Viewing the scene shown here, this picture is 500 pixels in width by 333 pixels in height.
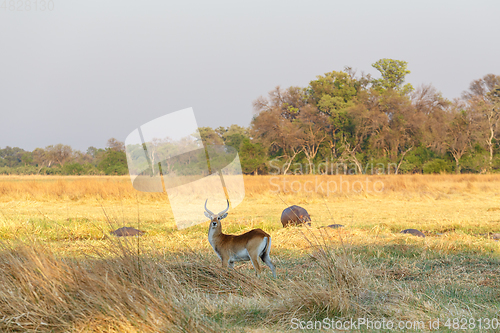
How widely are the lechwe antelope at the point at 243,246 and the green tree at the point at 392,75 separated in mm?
43558

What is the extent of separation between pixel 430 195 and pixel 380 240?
11.8 meters

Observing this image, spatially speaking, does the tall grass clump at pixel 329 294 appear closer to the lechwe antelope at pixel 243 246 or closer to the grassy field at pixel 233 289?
the grassy field at pixel 233 289

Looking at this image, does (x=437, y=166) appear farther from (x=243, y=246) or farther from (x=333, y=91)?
(x=243, y=246)

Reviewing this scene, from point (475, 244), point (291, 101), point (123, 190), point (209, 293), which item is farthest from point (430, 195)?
point (291, 101)

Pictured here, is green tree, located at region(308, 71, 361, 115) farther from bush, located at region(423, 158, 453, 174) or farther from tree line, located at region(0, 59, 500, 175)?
bush, located at region(423, 158, 453, 174)

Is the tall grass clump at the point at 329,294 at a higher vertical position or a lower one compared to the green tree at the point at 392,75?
lower

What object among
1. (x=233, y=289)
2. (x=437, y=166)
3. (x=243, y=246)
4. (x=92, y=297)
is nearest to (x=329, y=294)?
(x=233, y=289)

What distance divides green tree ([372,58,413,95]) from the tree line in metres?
0.10

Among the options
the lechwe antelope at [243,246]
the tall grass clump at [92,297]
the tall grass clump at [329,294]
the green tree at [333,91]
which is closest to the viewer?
the tall grass clump at [92,297]

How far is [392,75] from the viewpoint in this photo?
46.2 meters

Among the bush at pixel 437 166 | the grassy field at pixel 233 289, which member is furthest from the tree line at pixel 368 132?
the grassy field at pixel 233 289

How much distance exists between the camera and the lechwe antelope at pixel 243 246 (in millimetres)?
5039

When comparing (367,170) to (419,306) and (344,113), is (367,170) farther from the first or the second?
(419,306)

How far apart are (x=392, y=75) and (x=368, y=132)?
8927 mm
